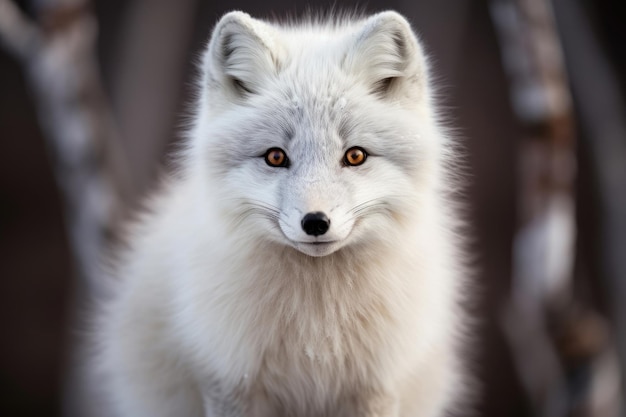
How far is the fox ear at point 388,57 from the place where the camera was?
71.8 inches

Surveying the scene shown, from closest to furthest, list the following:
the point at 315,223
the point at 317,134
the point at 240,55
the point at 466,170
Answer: the point at 315,223 < the point at 317,134 < the point at 240,55 < the point at 466,170

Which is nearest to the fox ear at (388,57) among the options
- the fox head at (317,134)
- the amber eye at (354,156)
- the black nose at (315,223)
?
the fox head at (317,134)

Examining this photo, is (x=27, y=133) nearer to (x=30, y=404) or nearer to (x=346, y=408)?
(x=30, y=404)

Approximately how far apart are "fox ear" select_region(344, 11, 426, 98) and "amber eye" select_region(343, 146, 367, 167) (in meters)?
0.20

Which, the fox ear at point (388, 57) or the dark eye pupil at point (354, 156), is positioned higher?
the fox ear at point (388, 57)

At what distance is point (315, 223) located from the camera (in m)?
1.65

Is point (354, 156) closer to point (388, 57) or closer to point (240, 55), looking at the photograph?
point (388, 57)

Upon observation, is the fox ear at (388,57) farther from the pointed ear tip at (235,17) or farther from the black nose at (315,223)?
the black nose at (315,223)

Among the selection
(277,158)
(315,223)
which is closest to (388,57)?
(277,158)

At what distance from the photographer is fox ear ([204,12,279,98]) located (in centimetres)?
182

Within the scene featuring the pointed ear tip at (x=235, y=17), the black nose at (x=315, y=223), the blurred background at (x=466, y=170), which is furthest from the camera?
the blurred background at (x=466, y=170)

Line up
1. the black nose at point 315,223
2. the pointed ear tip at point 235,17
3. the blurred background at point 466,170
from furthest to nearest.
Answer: the blurred background at point 466,170, the pointed ear tip at point 235,17, the black nose at point 315,223

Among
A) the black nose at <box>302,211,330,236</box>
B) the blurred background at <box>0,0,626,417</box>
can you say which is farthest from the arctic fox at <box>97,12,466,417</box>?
the blurred background at <box>0,0,626,417</box>

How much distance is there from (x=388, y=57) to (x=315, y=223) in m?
0.51
